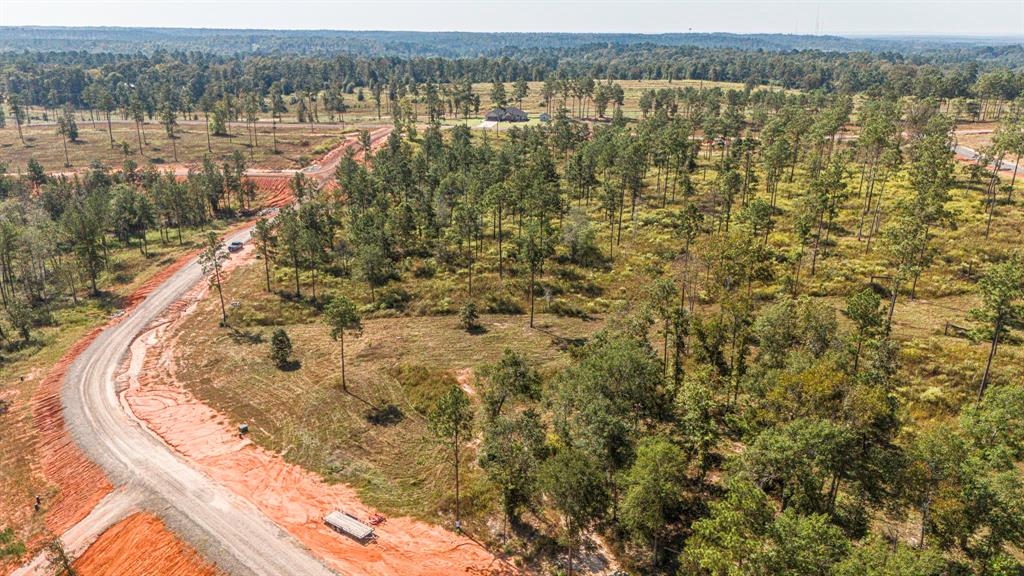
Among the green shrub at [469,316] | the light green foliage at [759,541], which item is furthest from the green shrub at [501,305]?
the light green foliage at [759,541]

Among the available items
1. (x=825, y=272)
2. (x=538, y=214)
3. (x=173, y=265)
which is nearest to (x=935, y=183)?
(x=825, y=272)

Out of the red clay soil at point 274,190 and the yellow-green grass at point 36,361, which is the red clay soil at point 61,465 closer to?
the yellow-green grass at point 36,361

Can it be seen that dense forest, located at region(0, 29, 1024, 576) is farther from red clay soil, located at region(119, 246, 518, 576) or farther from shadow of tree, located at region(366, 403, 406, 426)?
shadow of tree, located at region(366, 403, 406, 426)

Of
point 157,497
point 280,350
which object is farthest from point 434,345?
point 157,497

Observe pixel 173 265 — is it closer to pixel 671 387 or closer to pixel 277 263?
pixel 277 263

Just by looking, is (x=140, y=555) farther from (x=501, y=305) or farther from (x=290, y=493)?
(x=501, y=305)

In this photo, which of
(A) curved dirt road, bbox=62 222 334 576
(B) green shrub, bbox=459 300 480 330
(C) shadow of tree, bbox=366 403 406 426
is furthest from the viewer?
(B) green shrub, bbox=459 300 480 330

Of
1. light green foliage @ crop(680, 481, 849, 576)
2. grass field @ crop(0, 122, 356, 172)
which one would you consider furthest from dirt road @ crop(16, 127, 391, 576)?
grass field @ crop(0, 122, 356, 172)
